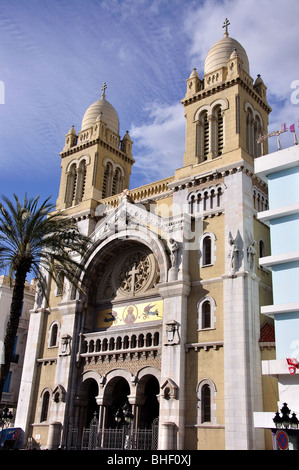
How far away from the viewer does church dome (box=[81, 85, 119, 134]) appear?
42.2 meters

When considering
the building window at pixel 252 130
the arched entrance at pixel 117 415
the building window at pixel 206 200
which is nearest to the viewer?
the arched entrance at pixel 117 415

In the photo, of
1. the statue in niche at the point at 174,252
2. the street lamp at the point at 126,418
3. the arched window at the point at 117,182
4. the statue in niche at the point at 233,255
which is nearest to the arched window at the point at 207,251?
the statue in niche at the point at 174,252

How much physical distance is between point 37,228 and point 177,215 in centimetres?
908

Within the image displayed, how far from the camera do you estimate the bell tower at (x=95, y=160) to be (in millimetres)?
39344

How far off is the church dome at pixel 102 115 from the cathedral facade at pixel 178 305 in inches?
188

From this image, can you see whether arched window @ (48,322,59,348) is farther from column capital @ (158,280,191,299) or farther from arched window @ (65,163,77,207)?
column capital @ (158,280,191,299)

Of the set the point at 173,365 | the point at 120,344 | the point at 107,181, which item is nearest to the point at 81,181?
the point at 107,181

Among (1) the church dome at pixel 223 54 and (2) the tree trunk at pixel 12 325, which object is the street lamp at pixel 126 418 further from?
(1) the church dome at pixel 223 54

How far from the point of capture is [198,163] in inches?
1241

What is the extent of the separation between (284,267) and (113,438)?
45.0 ft

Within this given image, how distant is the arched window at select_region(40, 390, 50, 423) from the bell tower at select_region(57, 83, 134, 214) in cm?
1305

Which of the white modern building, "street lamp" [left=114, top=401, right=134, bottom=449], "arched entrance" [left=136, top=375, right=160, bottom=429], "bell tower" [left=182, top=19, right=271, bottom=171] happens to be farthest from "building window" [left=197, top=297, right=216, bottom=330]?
"bell tower" [left=182, top=19, right=271, bottom=171]
